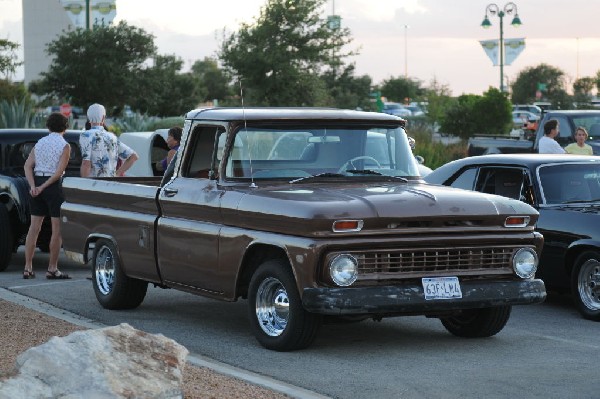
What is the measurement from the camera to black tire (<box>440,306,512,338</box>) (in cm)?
1074

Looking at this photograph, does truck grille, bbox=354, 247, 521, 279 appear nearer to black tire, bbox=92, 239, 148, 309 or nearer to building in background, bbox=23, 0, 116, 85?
black tire, bbox=92, 239, 148, 309

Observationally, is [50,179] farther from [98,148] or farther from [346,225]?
[346,225]

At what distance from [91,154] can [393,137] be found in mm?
4859

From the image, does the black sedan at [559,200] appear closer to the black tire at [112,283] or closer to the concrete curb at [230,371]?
the black tire at [112,283]

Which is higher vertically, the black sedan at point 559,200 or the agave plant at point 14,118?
the agave plant at point 14,118

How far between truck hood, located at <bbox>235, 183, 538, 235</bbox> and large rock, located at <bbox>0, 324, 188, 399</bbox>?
2322 millimetres

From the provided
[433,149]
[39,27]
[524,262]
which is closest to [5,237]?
[524,262]

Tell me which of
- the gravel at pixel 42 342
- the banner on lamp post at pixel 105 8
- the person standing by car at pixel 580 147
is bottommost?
the gravel at pixel 42 342

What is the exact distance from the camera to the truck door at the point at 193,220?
10695mm

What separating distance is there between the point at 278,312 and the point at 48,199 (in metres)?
5.49

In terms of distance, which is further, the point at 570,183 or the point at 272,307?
the point at 570,183

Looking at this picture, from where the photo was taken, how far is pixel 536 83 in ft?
306

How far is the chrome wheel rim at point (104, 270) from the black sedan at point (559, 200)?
11.7 ft

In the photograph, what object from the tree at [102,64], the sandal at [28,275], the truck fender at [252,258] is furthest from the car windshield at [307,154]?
the tree at [102,64]
